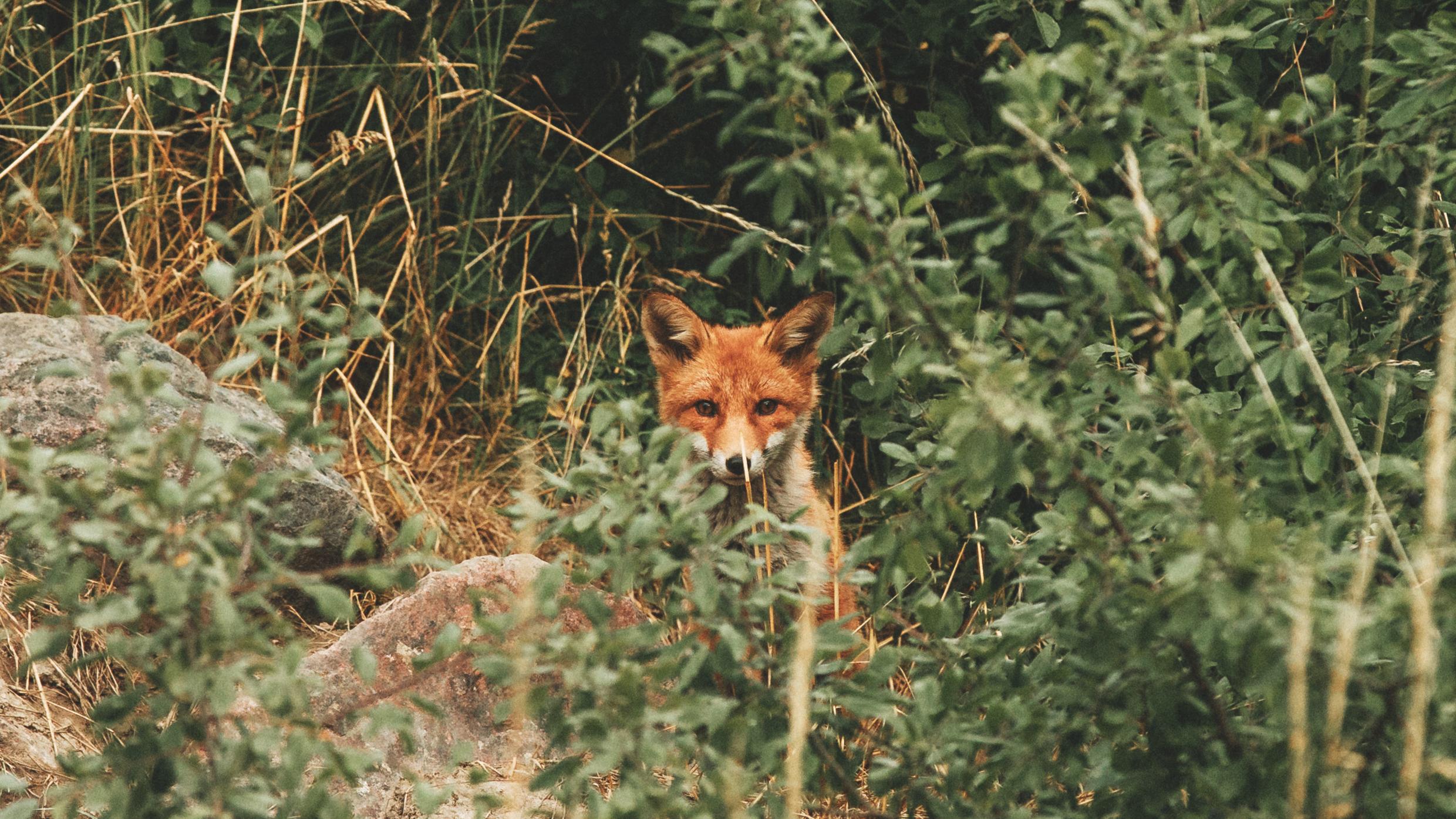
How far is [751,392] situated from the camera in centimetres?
416

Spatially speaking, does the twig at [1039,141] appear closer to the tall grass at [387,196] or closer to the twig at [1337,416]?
the twig at [1337,416]

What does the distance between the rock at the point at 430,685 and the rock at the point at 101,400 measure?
1.04 feet

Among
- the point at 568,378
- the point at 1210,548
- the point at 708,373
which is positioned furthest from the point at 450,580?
the point at 1210,548

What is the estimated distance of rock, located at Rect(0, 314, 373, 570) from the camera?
3.57 meters

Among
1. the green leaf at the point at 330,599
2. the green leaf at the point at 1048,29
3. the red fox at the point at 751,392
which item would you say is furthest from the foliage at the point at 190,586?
the green leaf at the point at 1048,29

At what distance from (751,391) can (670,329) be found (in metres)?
0.39

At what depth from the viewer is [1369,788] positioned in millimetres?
1800

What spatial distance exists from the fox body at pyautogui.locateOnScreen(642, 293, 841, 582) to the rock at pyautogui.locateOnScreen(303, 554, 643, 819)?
32.9 inches

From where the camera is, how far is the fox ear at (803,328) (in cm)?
407

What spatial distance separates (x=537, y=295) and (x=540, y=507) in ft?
11.8

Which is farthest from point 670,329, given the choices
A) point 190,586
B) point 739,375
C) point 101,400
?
point 190,586

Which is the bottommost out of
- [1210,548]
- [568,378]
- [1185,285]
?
[568,378]

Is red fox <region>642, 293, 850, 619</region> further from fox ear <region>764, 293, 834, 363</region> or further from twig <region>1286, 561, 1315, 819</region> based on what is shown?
twig <region>1286, 561, 1315, 819</region>

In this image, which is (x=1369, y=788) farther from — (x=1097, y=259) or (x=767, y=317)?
(x=767, y=317)
